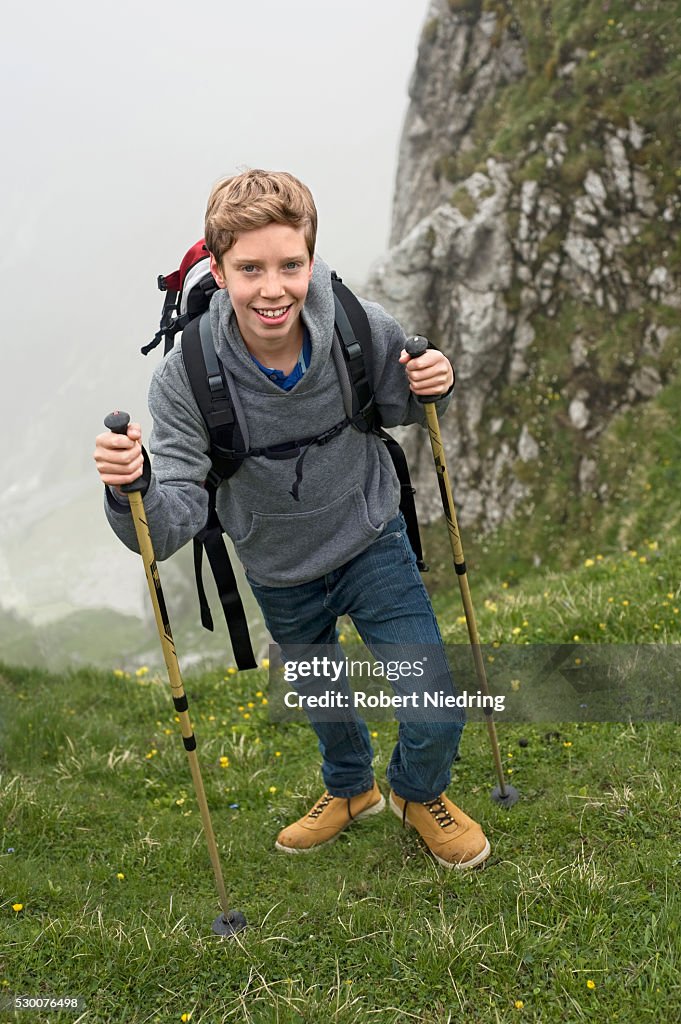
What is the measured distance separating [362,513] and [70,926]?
9.76 ft

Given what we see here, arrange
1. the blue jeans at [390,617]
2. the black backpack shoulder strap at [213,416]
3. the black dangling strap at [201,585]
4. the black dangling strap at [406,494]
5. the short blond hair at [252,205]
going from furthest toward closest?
the black dangling strap at [406,494] → the black dangling strap at [201,585] → the blue jeans at [390,617] → the black backpack shoulder strap at [213,416] → the short blond hair at [252,205]

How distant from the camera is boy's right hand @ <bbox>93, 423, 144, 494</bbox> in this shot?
3986 mm

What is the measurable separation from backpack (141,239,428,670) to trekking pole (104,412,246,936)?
0.34 m

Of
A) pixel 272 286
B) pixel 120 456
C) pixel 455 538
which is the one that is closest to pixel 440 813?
pixel 455 538

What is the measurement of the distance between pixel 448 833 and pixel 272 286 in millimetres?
3639

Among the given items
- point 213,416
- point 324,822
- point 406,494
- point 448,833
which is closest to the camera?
point 213,416

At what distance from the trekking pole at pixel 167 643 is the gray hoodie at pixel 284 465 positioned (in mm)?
106

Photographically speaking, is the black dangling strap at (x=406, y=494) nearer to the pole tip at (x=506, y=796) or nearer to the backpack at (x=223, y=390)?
the backpack at (x=223, y=390)

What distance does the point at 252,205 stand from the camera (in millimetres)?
4258

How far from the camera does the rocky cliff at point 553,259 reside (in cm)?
1789

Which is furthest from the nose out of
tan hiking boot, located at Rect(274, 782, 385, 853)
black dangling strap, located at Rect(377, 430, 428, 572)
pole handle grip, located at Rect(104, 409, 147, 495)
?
tan hiking boot, located at Rect(274, 782, 385, 853)

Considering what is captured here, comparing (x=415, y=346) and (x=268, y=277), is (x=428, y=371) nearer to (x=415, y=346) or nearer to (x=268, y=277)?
(x=415, y=346)

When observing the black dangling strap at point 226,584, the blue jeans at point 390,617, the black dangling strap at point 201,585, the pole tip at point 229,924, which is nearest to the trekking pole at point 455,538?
the blue jeans at point 390,617

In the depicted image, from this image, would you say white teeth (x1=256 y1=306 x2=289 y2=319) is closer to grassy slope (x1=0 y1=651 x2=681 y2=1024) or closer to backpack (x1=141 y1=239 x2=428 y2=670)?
backpack (x1=141 y1=239 x2=428 y2=670)
